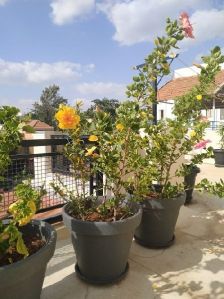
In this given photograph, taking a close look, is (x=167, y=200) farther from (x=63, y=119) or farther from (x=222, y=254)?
(x=63, y=119)

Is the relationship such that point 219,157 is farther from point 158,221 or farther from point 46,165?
point 46,165

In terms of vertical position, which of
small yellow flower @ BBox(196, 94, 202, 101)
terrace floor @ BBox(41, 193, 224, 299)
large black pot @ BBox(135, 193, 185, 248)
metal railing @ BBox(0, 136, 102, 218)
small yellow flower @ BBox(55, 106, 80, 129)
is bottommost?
terrace floor @ BBox(41, 193, 224, 299)

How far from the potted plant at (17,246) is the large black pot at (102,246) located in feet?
1.29

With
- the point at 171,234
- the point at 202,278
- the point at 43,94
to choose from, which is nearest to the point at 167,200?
the point at 171,234

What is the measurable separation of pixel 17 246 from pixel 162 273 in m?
1.23

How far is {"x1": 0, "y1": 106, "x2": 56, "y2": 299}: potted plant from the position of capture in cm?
119

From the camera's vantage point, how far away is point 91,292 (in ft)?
5.86

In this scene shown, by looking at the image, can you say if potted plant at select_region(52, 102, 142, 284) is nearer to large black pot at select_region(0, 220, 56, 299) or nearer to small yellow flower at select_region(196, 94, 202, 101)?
large black pot at select_region(0, 220, 56, 299)

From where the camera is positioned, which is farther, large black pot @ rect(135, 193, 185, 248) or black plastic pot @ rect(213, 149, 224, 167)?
black plastic pot @ rect(213, 149, 224, 167)

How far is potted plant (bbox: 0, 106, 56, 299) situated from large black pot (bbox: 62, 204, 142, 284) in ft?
1.29

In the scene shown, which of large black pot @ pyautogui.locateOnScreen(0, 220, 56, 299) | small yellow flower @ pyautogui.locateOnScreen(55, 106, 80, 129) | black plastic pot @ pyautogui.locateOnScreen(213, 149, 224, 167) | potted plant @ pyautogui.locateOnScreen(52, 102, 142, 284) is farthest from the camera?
black plastic pot @ pyautogui.locateOnScreen(213, 149, 224, 167)

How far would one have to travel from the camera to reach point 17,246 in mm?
1194

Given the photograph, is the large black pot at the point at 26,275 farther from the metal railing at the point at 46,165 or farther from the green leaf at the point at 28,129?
the metal railing at the point at 46,165

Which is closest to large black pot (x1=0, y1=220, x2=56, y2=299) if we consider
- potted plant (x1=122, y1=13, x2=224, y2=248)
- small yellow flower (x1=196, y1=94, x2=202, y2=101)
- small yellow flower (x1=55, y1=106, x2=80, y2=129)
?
small yellow flower (x1=55, y1=106, x2=80, y2=129)
